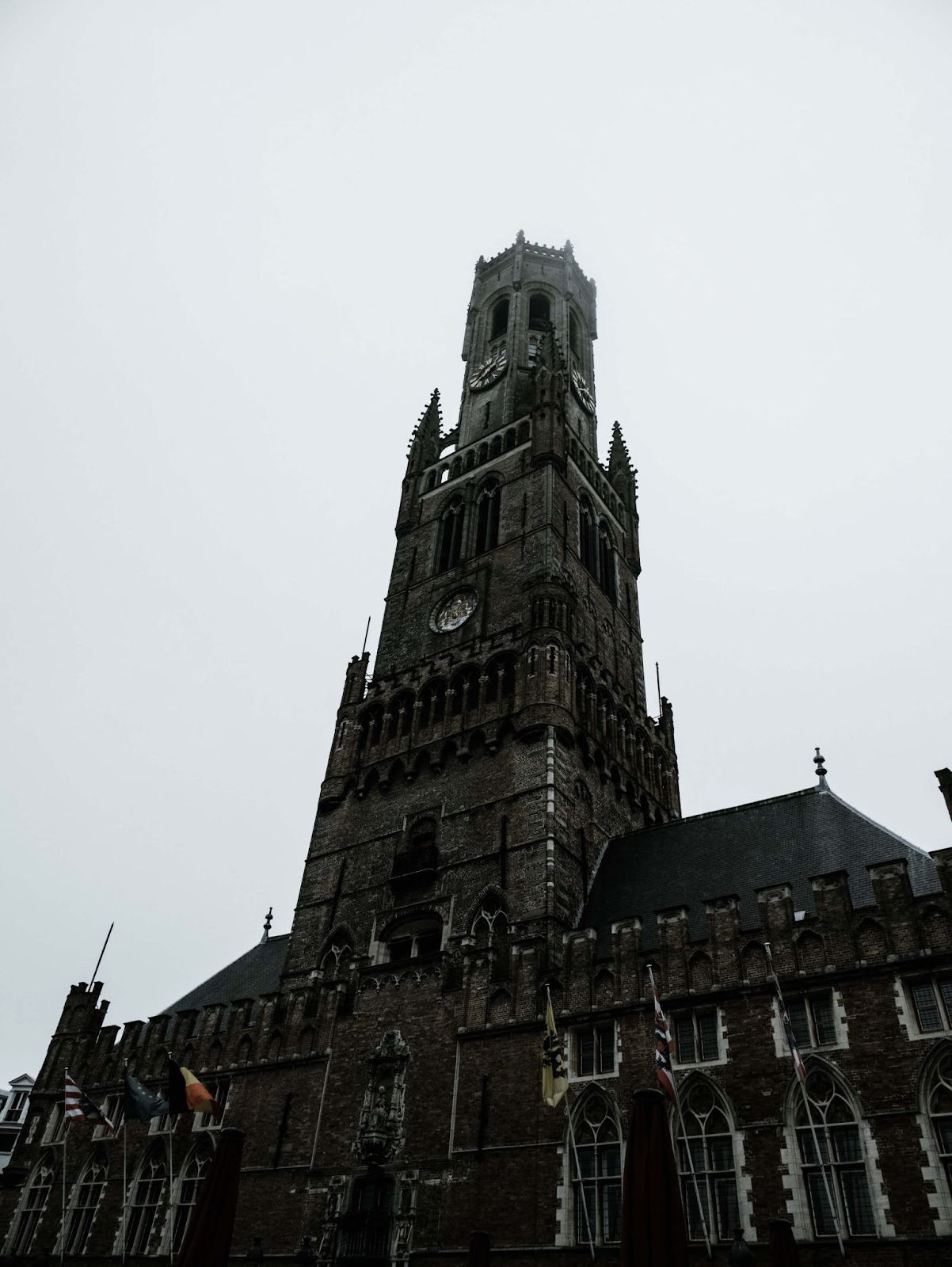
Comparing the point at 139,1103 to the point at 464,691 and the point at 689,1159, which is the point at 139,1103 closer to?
the point at 689,1159

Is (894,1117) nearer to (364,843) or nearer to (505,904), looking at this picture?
(505,904)

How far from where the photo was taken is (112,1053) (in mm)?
33656

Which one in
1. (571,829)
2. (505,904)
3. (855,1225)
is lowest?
(855,1225)

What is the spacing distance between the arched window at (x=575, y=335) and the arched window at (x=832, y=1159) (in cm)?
4665

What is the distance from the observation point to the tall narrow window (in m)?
29.2

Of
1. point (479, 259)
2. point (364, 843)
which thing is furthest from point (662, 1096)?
point (479, 259)

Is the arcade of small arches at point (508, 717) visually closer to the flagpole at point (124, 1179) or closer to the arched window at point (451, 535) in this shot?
the arched window at point (451, 535)

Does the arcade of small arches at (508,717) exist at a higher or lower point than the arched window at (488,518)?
lower

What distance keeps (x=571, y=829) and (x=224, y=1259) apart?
16.3 meters

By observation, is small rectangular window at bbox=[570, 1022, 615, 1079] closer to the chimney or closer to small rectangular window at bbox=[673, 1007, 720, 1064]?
small rectangular window at bbox=[673, 1007, 720, 1064]

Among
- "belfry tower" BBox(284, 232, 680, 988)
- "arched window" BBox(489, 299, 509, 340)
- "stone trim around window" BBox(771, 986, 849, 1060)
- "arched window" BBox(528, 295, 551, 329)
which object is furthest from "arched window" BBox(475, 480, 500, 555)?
"stone trim around window" BBox(771, 986, 849, 1060)

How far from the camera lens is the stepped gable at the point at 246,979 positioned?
1426 inches

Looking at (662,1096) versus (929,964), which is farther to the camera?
(929,964)

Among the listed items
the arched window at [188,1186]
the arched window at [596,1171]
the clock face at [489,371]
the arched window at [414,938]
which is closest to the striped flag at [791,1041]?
the arched window at [596,1171]
